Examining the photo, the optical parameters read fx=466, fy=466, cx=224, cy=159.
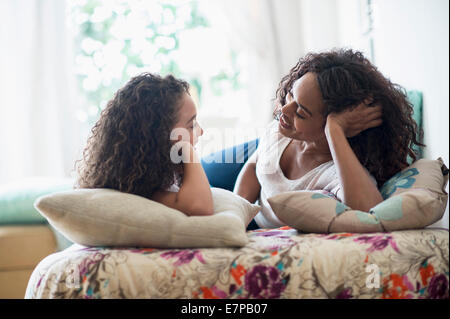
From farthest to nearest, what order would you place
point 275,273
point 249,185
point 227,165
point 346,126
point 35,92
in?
point 35,92 < point 227,165 < point 249,185 < point 346,126 < point 275,273

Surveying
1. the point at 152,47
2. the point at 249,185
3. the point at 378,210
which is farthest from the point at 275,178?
the point at 152,47

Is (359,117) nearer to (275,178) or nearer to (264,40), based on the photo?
(275,178)

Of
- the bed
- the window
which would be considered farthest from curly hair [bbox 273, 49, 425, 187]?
the window

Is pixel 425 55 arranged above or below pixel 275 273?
above

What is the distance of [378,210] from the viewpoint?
112 cm

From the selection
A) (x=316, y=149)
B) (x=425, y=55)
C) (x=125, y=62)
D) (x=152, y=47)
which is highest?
Answer: (x=152, y=47)

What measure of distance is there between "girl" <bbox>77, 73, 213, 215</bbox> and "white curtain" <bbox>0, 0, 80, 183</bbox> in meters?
2.62

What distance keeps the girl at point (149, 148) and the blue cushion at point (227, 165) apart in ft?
1.73

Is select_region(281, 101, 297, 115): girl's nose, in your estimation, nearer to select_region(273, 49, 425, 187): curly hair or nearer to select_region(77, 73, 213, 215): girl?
select_region(273, 49, 425, 187): curly hair

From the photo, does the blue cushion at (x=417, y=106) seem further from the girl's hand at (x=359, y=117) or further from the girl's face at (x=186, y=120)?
the girl's face at (x=186, y=120)

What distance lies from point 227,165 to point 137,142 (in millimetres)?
660

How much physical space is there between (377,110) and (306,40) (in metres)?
2.65

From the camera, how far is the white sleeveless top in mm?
1396

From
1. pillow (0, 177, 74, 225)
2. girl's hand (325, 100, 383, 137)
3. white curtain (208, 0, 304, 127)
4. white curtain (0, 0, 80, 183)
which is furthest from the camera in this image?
white curtain (208, 0, 304, 127)
